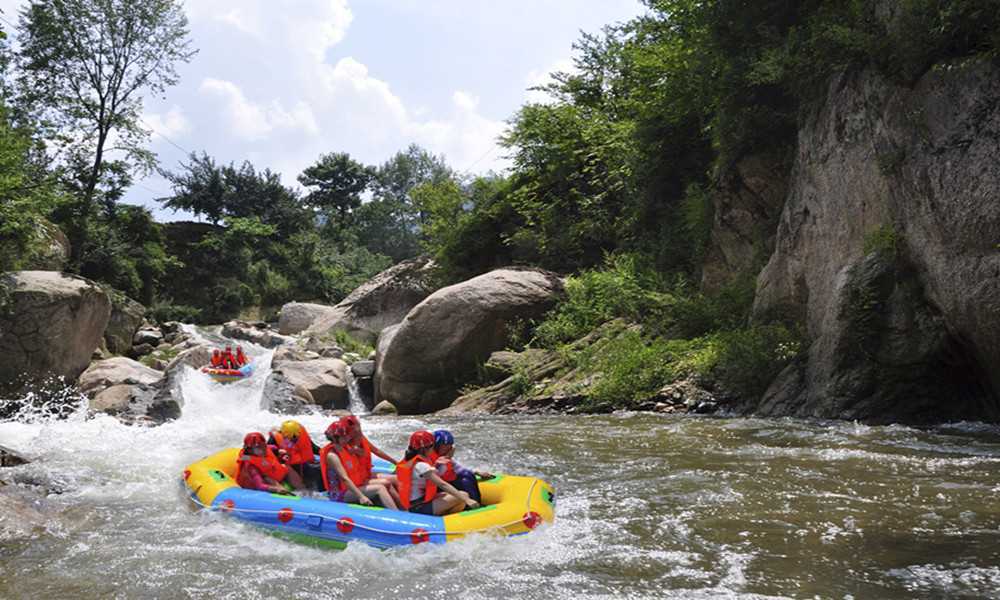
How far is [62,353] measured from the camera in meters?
15.4

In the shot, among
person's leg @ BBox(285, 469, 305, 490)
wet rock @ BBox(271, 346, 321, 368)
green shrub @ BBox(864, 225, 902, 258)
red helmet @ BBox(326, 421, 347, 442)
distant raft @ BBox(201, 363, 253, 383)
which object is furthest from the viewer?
wet rock @ BBox(271, 346, 321, 368)

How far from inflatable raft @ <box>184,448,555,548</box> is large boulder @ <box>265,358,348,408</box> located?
32.4 feet

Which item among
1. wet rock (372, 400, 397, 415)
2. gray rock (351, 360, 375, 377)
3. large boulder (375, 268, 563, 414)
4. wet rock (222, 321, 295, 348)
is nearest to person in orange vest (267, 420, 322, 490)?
large boulder (375, 268, 563, 414)

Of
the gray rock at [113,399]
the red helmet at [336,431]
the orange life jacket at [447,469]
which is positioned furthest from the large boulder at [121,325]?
the orange life jacket at [447,469]

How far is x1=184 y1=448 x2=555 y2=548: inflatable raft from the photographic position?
16.9 ft

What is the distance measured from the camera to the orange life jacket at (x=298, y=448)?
7.09m

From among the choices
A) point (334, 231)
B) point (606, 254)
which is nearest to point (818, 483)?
point (606, 254)

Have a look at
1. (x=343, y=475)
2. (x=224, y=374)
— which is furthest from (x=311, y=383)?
(x=343, y=475)

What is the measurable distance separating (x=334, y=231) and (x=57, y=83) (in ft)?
81.1

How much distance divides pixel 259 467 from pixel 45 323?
35.8 ft

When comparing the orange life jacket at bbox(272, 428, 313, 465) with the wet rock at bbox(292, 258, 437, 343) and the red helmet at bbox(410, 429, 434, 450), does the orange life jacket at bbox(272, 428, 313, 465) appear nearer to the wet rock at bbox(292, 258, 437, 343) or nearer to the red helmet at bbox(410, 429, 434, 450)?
the red helmet at bbox(410, 429, 434, 450)

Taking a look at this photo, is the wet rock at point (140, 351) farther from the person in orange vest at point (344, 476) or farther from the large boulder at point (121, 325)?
the person in orange vest at point (344, 476)

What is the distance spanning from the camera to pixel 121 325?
21.8m

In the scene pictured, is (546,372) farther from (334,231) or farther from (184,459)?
(334,231)
